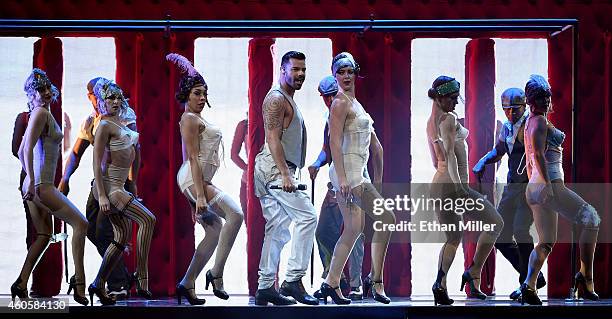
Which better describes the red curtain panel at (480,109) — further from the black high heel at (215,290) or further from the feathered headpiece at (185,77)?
the feathered headpiece at (185,77)

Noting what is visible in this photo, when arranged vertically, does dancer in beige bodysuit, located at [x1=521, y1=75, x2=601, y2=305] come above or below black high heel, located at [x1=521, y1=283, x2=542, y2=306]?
above

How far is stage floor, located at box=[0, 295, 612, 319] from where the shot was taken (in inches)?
279

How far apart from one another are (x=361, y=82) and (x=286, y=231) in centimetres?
169

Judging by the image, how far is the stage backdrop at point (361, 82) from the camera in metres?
8.05

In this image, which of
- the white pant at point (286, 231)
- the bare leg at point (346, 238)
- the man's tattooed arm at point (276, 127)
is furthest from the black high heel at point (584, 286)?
the man's tattooed arm at point (276, 127)

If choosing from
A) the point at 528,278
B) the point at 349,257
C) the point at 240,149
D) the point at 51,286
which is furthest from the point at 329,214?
the point at 51,286

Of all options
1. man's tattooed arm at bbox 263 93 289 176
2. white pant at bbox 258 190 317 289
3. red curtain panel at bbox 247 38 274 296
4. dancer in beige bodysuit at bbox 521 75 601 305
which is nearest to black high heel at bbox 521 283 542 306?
dancer in beige bodysuit at bbox 521 75 601 305

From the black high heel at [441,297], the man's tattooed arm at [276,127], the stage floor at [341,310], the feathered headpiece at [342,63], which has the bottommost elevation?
the stage floor at [341,310]

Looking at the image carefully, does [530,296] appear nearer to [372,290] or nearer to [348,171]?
[372,290]

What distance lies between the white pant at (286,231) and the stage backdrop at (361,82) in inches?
36.0

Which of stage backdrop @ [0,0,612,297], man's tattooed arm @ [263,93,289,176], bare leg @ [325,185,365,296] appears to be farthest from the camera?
stage backdrop @ [0,0,612,297]

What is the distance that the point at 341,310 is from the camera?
710 centimetres

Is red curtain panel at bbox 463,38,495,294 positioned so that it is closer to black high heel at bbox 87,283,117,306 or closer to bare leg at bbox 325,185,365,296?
bare leg at bbox 325,185,365,296

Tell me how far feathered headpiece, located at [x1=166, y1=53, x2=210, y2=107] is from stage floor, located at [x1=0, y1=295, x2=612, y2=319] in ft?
5.29
